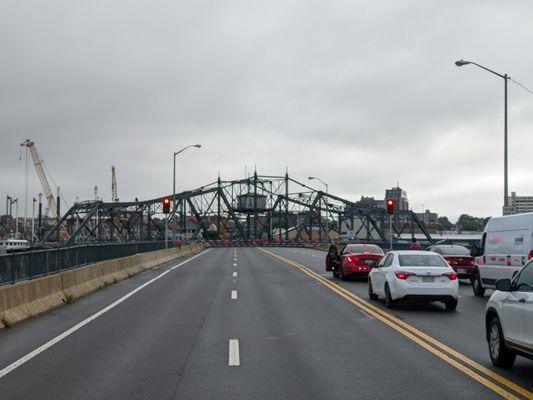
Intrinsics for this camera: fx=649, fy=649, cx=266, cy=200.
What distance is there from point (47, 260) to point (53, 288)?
965 millimetres

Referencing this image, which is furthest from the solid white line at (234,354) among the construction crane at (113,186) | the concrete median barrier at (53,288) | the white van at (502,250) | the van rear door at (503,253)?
the construction crane at (113,186)

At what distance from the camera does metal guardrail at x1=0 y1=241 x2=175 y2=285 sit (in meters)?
14.4

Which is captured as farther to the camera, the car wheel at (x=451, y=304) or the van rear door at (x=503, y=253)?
the van rear door at (x=503, y=253)

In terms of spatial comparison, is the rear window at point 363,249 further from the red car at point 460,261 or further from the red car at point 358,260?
the red car at point 460,261

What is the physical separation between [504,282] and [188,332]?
6.25m

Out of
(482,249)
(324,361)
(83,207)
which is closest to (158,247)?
(482,249)

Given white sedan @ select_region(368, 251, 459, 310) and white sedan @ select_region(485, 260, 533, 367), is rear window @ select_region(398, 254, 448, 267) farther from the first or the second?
white sedan @ select_region(485, 260, 533, 367)

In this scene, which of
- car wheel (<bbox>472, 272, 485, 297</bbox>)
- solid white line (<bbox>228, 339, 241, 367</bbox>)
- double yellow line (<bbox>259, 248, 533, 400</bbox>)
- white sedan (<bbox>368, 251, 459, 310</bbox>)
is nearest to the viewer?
double yellow line (<bbox>259, 248, 533, 400</bbox>)

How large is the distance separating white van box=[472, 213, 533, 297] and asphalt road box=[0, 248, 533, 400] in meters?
1.52

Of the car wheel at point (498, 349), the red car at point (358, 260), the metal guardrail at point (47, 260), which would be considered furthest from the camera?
the red car at point (358, 260)

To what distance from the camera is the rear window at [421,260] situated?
16703 millimetres

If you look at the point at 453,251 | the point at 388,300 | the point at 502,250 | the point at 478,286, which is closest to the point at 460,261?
the point at 453,251

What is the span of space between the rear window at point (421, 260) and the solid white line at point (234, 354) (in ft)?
22.5

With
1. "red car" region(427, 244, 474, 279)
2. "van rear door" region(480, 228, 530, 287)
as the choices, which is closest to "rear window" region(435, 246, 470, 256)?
"red car" region(427, 244, 474, 279)
